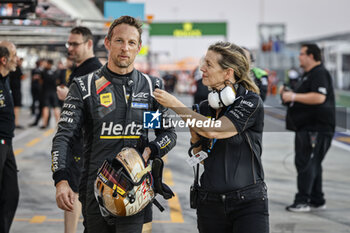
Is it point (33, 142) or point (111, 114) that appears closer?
point (111, 114)

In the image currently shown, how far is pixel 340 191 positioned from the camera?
319 inches

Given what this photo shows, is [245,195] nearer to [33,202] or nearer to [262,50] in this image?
[33,202]

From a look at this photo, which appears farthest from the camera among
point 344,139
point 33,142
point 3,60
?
point 344,139

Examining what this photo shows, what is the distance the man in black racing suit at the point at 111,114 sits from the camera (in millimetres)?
3285

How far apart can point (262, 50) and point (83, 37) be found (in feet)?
120

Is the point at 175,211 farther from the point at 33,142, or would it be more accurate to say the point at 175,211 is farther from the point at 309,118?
the point at 33,142

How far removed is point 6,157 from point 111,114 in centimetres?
226

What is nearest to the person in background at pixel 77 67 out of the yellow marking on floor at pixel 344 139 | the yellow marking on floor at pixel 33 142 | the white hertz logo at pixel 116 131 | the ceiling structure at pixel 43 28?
the ceiling structure at pixel 43 28

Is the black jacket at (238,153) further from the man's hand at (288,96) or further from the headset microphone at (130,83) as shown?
the man's hand at (288,96)

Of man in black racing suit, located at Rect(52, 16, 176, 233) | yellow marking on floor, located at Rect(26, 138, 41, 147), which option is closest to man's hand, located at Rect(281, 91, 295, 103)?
man in black racing suit, located at Rect(52, 16, 176, 233)

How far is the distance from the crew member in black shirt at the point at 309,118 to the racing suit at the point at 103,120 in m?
3.82

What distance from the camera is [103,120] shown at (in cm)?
331

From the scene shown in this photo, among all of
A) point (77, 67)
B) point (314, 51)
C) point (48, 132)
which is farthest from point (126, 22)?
point (48, 132)

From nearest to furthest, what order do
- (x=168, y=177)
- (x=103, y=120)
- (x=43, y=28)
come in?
(x=103, y=120)
(x=43, y=28)
(x=168, y=177)
